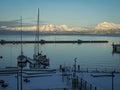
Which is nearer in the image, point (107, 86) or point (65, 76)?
point (107, 86)

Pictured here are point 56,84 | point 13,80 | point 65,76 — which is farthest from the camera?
point 65,76

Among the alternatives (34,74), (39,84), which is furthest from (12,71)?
(39,84)

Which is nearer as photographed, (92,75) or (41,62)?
(92,75)

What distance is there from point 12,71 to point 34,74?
11.1 feet

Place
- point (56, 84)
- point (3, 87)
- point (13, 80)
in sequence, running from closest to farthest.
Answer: point (3, 87) < point (56, 84) < point (13, 80)

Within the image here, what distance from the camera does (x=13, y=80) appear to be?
31.7 m

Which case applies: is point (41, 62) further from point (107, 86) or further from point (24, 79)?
point (107, 86)

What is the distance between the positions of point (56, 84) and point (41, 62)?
63.5ft

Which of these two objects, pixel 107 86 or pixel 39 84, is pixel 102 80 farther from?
pixel 39 84

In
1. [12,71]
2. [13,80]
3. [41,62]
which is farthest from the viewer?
[41,62]

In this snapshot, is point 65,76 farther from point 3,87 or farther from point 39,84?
point 3,87

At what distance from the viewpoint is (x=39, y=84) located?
29.9 m

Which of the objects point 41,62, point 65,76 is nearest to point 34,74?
point 65,76

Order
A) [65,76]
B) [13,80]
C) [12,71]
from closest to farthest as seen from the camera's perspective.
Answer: [13,80] → [65,76] → [12,71]
